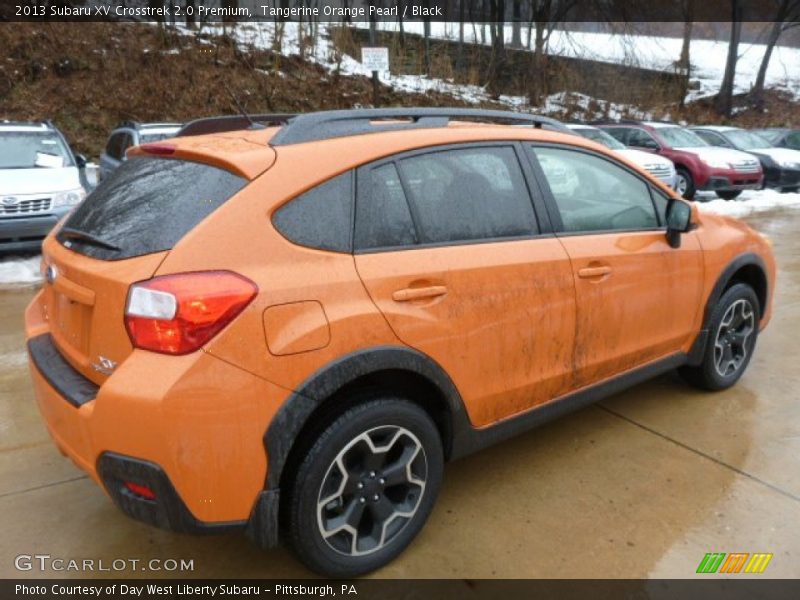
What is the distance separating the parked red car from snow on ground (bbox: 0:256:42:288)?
1131cm

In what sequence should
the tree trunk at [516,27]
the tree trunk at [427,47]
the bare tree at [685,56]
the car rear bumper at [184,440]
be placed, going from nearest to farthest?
1. the car rear bumper at [184,440]
2. the tree trunk at [427,47]
3. the bare tree at [685,56]
4. the tree trunk at [516,27]

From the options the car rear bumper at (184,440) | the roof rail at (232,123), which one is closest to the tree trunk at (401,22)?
the roof rail at (232,123)

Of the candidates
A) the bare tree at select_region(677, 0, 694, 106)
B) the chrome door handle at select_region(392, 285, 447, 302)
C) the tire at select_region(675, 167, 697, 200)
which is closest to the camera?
the chrome door handle at select_region(392, 285, 447, 302)

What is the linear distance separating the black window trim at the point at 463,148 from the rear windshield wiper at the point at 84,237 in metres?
0.84

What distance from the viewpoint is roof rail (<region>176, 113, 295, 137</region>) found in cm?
297

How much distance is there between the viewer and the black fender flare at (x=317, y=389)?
208cm

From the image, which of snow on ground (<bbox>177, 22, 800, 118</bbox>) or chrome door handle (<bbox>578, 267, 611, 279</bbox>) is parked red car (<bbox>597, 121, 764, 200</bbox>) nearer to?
snow on ground (<bbox>177, 22, 800, 118</bbox>)

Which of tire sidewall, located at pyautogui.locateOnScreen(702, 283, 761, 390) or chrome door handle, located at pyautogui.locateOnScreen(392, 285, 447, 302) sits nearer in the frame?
chrome door handle, located at pyautogui.locateOnScreen(392, 285, 447, 302)

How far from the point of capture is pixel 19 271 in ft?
23.1

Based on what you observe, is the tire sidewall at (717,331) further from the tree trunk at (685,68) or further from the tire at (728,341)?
the tree trunk at (685,68)

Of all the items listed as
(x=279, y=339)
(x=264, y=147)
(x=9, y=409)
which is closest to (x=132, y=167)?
(x=264, y=147)

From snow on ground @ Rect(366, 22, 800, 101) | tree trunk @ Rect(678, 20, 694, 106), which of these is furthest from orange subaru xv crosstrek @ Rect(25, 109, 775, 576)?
tree trunk @ Rect(678, 20, 694, 106)

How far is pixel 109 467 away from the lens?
6.63 ft

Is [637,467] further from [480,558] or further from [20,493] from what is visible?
[20,493]
